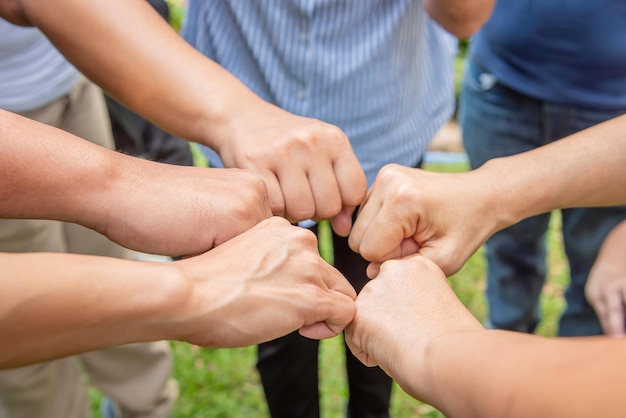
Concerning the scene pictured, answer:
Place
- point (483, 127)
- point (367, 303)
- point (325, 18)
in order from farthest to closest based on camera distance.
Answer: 1. point (483, 127)
2. point (325, 18)
3. point (367, 303)

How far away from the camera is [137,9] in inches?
55.6

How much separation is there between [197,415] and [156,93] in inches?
49.4

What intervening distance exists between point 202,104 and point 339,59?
35cm

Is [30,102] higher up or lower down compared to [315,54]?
lower down

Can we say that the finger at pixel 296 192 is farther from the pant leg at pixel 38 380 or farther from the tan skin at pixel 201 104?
the pant leg at pixel 38 380

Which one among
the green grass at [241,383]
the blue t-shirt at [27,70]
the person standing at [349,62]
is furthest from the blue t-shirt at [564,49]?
the blue t-shirt at [27,70]

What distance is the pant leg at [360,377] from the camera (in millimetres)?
1755

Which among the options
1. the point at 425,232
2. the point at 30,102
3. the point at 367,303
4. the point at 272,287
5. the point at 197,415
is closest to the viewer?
the point at 272,287

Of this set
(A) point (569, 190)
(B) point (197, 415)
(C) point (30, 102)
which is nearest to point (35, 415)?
(B) point (197, 415)

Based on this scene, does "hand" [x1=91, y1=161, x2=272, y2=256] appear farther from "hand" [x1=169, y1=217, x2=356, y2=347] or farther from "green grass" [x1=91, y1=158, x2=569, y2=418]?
"green grass" [x1=91, y1=158, x2=569, y2=418]

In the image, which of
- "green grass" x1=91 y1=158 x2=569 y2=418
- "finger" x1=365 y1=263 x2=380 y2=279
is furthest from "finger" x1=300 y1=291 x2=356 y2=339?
"green grass" x1=91 y1=158 x2=569 y2=418

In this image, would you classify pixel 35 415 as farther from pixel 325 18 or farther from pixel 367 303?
pixel 325 18

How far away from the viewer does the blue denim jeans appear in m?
1.87

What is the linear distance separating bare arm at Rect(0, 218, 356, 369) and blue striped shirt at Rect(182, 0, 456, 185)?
1.50 ft
